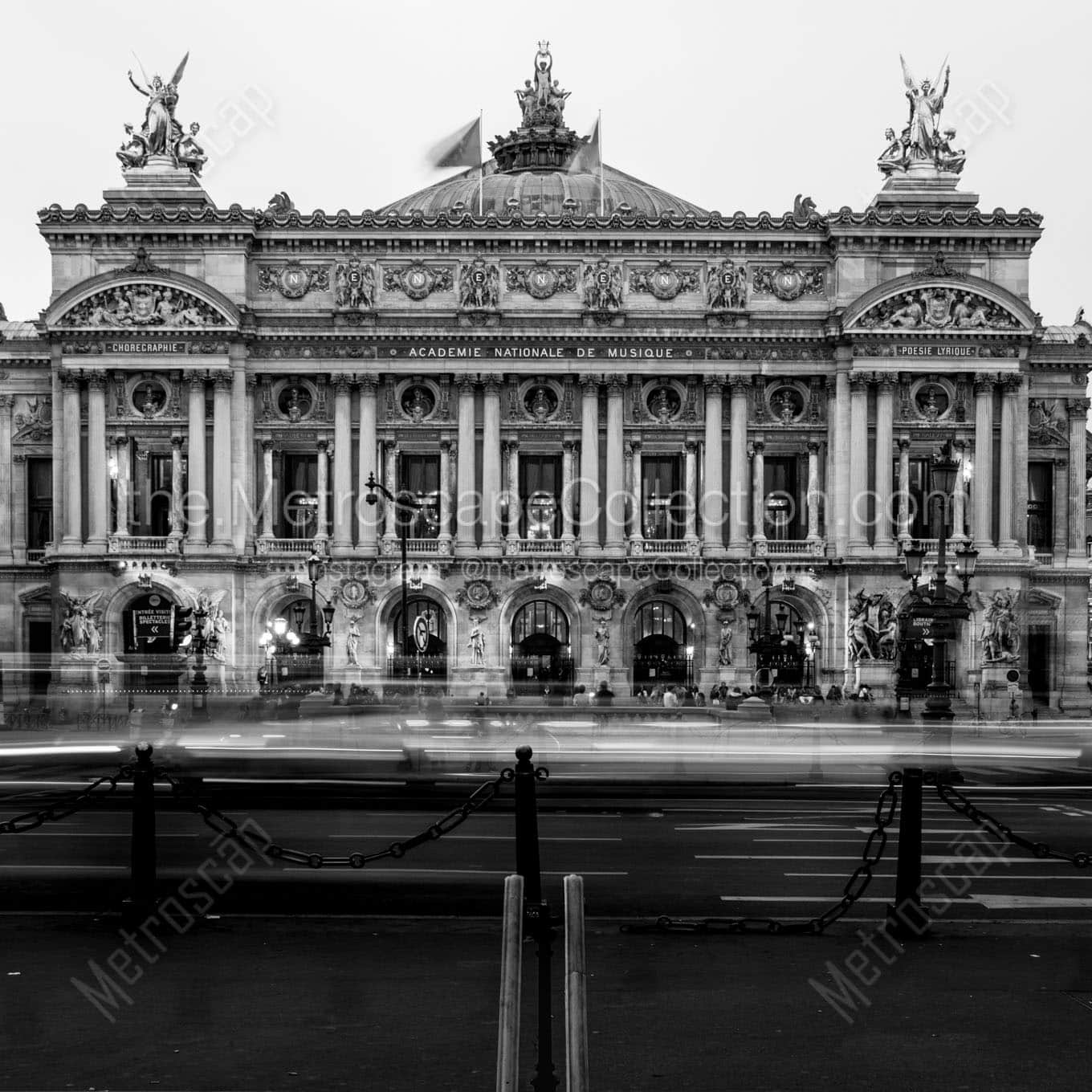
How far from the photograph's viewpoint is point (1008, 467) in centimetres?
6762

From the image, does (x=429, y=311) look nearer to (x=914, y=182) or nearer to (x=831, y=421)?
(x=831, y=421)

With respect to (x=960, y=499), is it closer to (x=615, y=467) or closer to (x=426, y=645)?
(x=615, y=467)

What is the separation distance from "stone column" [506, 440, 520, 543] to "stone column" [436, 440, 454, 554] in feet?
8.70

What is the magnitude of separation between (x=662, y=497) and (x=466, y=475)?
29.8 ft

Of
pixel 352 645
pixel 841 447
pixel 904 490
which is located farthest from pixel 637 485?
pixel 352 645

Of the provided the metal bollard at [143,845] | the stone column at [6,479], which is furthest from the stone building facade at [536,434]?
the metal bollard at [143,845]

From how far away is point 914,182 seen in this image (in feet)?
234

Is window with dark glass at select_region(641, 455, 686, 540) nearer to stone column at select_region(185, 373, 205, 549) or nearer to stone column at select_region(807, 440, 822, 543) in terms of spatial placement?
stone column at select_region(807, 440, 822, 543)

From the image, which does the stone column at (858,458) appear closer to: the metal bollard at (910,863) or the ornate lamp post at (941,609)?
the ornate lamp post at (941,609)

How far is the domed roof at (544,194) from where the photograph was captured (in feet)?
284

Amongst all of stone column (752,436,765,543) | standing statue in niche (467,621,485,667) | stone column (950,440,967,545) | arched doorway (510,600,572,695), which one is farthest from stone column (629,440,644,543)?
stone column (950,440,967,545)

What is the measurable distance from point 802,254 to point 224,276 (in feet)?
85.7

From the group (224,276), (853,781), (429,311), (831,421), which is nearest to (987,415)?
(831,421)

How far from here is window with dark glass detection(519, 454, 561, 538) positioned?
2709 inches
